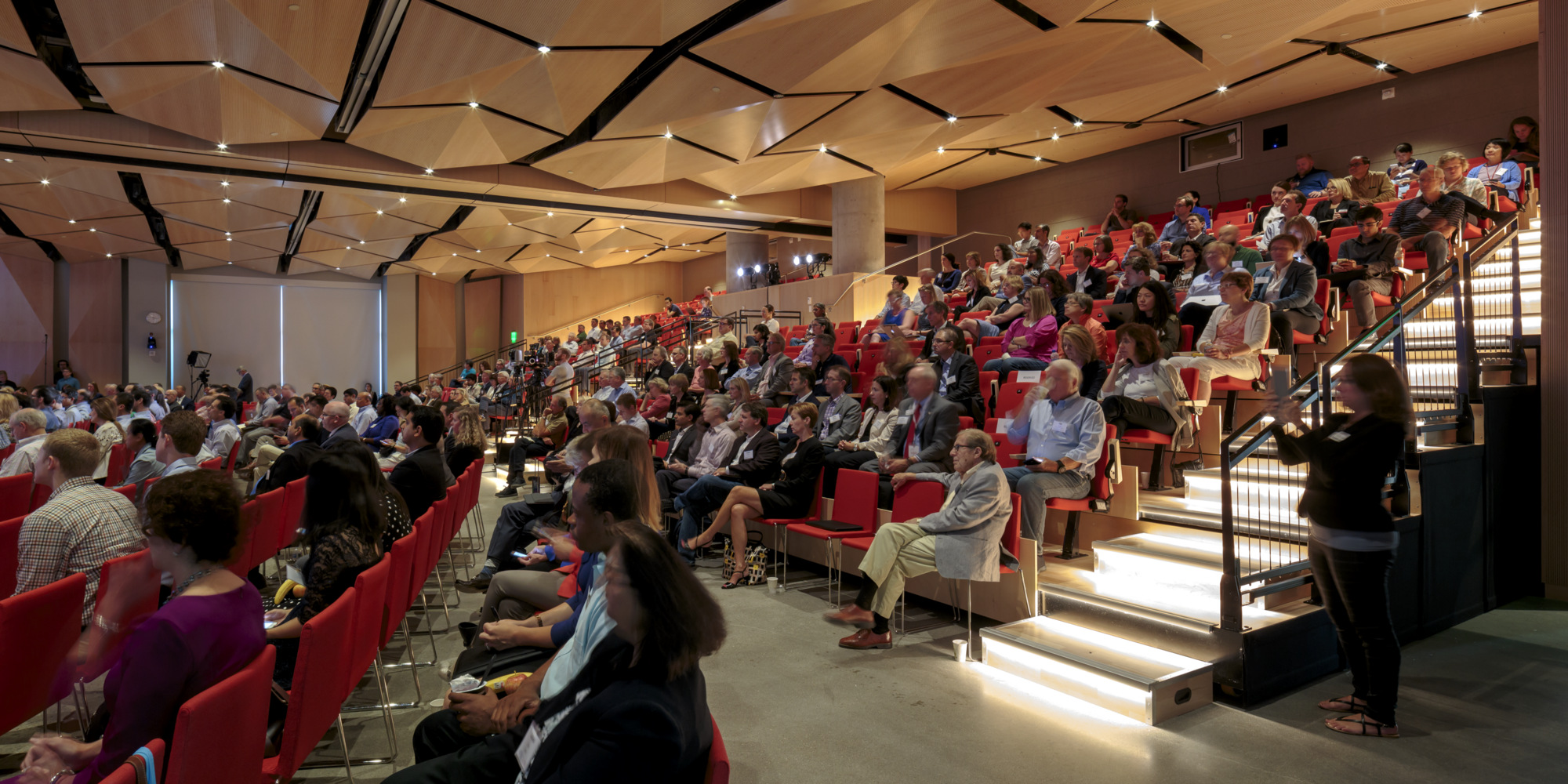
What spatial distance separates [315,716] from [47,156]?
1224 centimetres

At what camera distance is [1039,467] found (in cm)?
425

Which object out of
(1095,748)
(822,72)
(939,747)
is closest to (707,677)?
(939,747)

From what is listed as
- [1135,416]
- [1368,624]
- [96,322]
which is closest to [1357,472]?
[1368,624]

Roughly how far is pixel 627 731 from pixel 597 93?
840 cm

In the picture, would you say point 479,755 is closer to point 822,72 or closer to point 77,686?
point 77,686

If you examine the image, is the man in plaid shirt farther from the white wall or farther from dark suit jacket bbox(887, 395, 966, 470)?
the white wall

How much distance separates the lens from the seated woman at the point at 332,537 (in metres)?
2.58

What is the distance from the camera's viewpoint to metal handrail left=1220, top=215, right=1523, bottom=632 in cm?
316

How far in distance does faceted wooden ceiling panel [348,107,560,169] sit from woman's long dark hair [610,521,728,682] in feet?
29.3

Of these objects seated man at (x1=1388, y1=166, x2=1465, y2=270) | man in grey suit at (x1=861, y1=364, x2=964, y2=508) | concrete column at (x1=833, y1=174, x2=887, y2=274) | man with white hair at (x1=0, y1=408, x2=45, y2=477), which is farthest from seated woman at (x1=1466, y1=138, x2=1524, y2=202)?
man with white hair at (x1=0, y1=408, x2=45, y2=477)

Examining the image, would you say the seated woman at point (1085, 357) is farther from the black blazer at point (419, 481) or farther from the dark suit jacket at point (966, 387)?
the black blazer at point (419, 481)

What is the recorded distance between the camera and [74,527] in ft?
9.21

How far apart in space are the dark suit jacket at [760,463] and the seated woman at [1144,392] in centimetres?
210

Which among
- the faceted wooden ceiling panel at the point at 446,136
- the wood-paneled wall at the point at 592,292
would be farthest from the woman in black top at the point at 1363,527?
the wood-paneled wall at the point at 592,292
